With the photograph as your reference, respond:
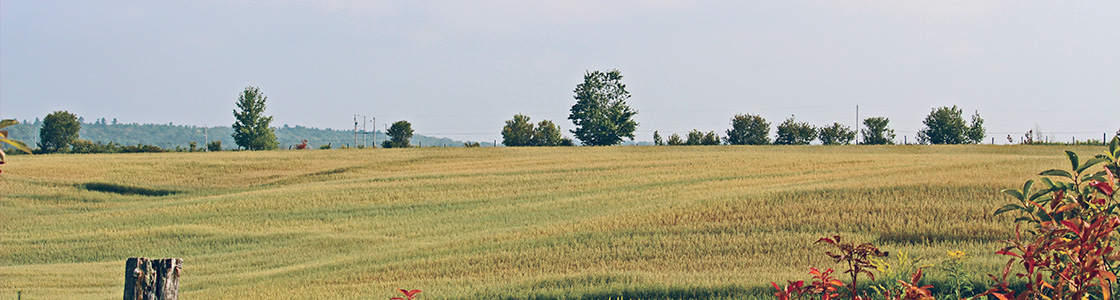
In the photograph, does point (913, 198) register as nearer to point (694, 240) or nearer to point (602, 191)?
point (694, 240)

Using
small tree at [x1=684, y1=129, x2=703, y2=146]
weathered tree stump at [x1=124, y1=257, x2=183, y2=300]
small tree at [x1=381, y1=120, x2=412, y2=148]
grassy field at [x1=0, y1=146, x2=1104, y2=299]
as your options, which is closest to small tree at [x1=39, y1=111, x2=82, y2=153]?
small tree at [x1=381, y1=120, x2=412, y2=148]

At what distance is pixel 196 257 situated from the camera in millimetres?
16609

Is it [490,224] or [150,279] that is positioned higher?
[150,279]

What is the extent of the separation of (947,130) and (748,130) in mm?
15335

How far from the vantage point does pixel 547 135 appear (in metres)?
71.4

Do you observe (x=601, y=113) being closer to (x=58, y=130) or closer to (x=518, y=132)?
(x=518, y=132)

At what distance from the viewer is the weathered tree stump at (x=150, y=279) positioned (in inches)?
199

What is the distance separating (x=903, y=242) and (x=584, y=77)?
6096cm

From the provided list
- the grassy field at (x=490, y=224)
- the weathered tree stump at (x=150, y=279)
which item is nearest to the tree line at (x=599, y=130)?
the grassy field at (x=490, y=224)

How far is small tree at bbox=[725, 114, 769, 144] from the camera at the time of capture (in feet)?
217

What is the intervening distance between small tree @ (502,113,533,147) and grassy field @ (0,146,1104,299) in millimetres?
33057

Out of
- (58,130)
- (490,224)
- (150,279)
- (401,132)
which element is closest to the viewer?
(150,279)

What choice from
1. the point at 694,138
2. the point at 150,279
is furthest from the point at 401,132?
the point at 150,279

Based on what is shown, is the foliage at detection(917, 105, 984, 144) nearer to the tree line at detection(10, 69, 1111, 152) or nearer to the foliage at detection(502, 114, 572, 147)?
the tree line at detection(10, 69, 1111, 152)
